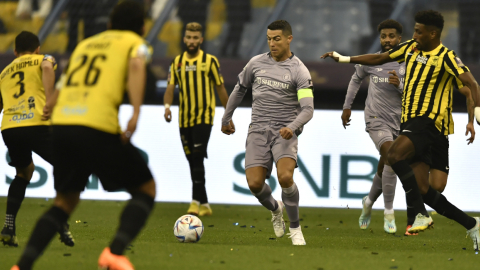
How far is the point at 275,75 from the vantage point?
19.4 ft

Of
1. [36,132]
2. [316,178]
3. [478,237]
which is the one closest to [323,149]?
[316,178]

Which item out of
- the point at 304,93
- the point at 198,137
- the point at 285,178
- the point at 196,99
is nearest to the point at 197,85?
the point at 196,99

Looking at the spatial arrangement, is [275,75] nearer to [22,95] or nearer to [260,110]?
[260,110]

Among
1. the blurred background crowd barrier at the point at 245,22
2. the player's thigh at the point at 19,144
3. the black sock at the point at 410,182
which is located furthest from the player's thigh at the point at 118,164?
the blurred background crowd barrier at the point at 245,22

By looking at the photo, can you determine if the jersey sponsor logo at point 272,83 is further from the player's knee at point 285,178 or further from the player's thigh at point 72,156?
the player's thigh at point 72,156

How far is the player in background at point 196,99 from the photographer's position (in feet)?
27.5

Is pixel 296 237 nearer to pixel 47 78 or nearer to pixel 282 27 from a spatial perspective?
pixel 282 27

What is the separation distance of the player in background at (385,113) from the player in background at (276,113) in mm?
1655

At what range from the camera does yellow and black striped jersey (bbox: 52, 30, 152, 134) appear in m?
3.57

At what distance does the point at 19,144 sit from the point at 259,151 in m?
1.98

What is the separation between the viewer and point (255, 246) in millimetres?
5375

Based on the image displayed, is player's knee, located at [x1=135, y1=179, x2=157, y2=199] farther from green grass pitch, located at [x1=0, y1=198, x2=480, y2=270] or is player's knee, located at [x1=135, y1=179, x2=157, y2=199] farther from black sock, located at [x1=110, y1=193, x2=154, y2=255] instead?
green grass pitch, located at [x1=0, y1=198, x2=480, y2=270]

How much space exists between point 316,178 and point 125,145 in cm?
633

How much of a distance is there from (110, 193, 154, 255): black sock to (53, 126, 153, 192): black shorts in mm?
90
